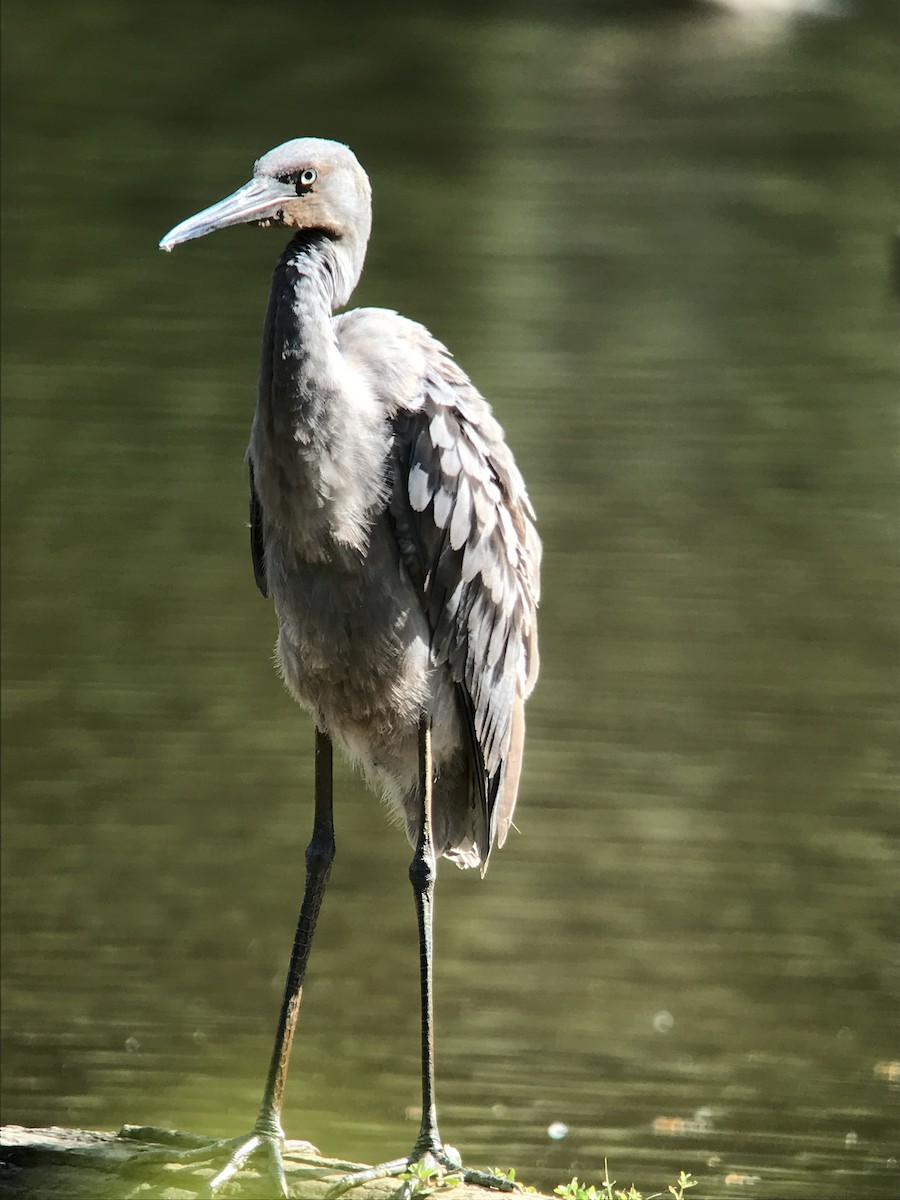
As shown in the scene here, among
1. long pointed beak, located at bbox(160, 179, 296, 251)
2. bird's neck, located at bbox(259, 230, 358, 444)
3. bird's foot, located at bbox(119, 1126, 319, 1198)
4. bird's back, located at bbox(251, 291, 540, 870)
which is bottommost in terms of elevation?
bird's foot, located at bbox(119, 1126, 319, 1198)

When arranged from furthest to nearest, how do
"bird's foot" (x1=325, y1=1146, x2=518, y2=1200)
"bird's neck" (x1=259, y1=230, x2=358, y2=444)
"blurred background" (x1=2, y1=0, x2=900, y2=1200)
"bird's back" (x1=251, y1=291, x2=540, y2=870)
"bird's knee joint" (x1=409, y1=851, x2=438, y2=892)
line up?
1. "blurred background" (x1=2, y1=0, x2=900, y2=1200)
2. "bird's knee joint" (x1=409, y1=851, x2=438, y2=892)
3. "bird's back" (x1=251, y1=291, x2=540, y2=870)
4. "bird's neck" (x1=259, y1=230, x2=358, y2=444)
5. "bird's foot" (x1=325, y1=1146, x2=518, y2=1200)

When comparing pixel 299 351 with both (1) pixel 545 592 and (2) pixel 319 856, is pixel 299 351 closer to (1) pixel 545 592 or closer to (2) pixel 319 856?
(2) pixel 319 856

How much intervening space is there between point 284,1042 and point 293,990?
0.10 meters

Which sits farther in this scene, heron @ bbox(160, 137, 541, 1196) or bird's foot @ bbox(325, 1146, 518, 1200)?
heron @ bbox(160, 137, 541, 1196)

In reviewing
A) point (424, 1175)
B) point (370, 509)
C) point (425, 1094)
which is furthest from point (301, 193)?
point (424, 1175)

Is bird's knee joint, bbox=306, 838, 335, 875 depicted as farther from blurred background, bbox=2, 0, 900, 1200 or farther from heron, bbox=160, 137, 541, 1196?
blurred background, bbox=2, 0, 900, 1200

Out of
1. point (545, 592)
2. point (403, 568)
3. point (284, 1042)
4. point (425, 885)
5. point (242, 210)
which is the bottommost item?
point (284, 1042)

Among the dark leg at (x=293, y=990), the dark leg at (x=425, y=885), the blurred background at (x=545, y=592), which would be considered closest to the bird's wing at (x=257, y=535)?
the dark leg at (x=293, y=990)

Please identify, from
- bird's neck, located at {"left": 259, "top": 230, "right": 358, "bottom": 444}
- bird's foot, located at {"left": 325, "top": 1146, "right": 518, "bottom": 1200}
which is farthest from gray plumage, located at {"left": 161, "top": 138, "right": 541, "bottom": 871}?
bird's foot, located at {"left": 325, "top": 1146, "right": 518, "bottom": 1200}

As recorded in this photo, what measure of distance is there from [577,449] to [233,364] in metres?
1.71

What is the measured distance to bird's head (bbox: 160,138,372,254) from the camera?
3172mm

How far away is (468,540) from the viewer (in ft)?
11.2

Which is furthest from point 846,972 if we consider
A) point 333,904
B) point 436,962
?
point 333,904

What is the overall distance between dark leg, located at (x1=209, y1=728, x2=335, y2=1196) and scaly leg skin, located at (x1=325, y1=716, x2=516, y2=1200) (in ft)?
0.56
